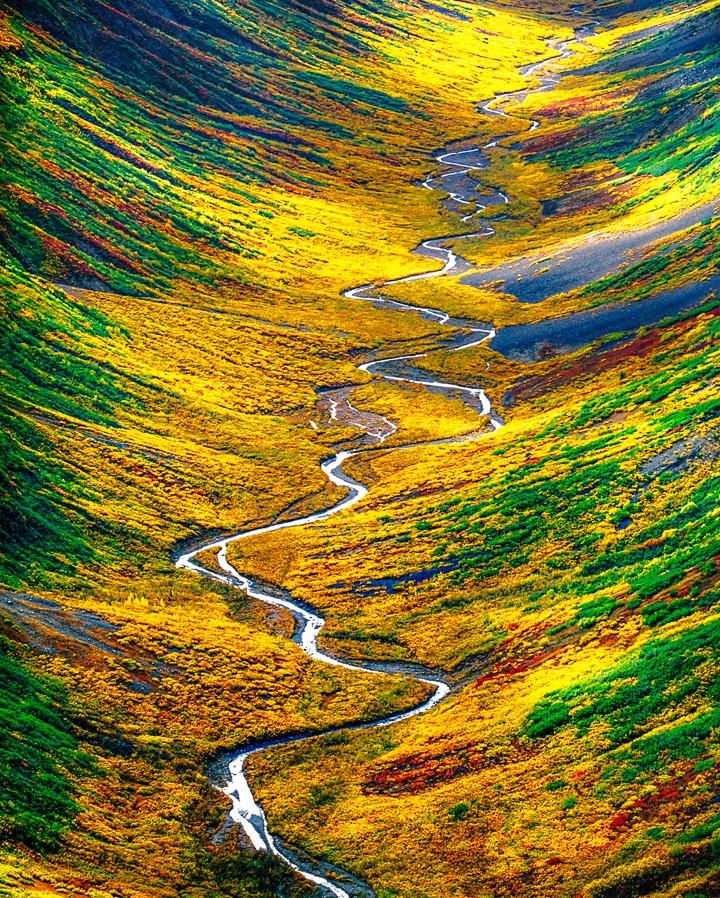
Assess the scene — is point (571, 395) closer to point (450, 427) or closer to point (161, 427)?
point (450, 427)

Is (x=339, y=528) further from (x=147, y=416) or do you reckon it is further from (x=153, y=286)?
(x=153, y=286)

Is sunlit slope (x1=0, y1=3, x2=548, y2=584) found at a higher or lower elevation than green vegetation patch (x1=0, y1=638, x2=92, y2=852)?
higher

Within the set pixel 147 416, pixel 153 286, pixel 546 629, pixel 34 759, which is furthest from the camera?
pixel 153 286

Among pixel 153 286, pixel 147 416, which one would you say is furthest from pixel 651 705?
pixel 153 286

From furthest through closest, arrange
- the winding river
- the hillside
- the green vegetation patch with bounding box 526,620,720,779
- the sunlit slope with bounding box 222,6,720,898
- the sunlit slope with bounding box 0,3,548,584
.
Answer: the sunlit slope with bounding box 0,3,548,584, the winding river, the hillside, the green vegetation patch with bounding box 526,620,720,779, the sunlit slope with bounding box 222,6,720,898

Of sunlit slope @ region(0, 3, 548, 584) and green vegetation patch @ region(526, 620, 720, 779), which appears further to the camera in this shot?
sunlit slope @ region(0, 3, 548, 584)

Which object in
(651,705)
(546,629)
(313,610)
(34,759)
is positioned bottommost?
(651,705)

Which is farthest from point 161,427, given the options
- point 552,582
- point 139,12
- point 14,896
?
point 139,12

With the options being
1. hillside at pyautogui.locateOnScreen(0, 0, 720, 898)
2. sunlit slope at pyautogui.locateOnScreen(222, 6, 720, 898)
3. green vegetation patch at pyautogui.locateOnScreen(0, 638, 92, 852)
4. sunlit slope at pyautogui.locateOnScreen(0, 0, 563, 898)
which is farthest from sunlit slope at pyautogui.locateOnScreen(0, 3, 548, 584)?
green vegetation patch at pyautogui.locateOnScreen(0, 638, 92, 852)

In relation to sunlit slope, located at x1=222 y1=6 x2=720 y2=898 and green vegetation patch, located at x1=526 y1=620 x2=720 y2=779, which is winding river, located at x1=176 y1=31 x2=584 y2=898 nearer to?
sunlit slope, located at x1=222 y1=6 x2=720 y2=898
